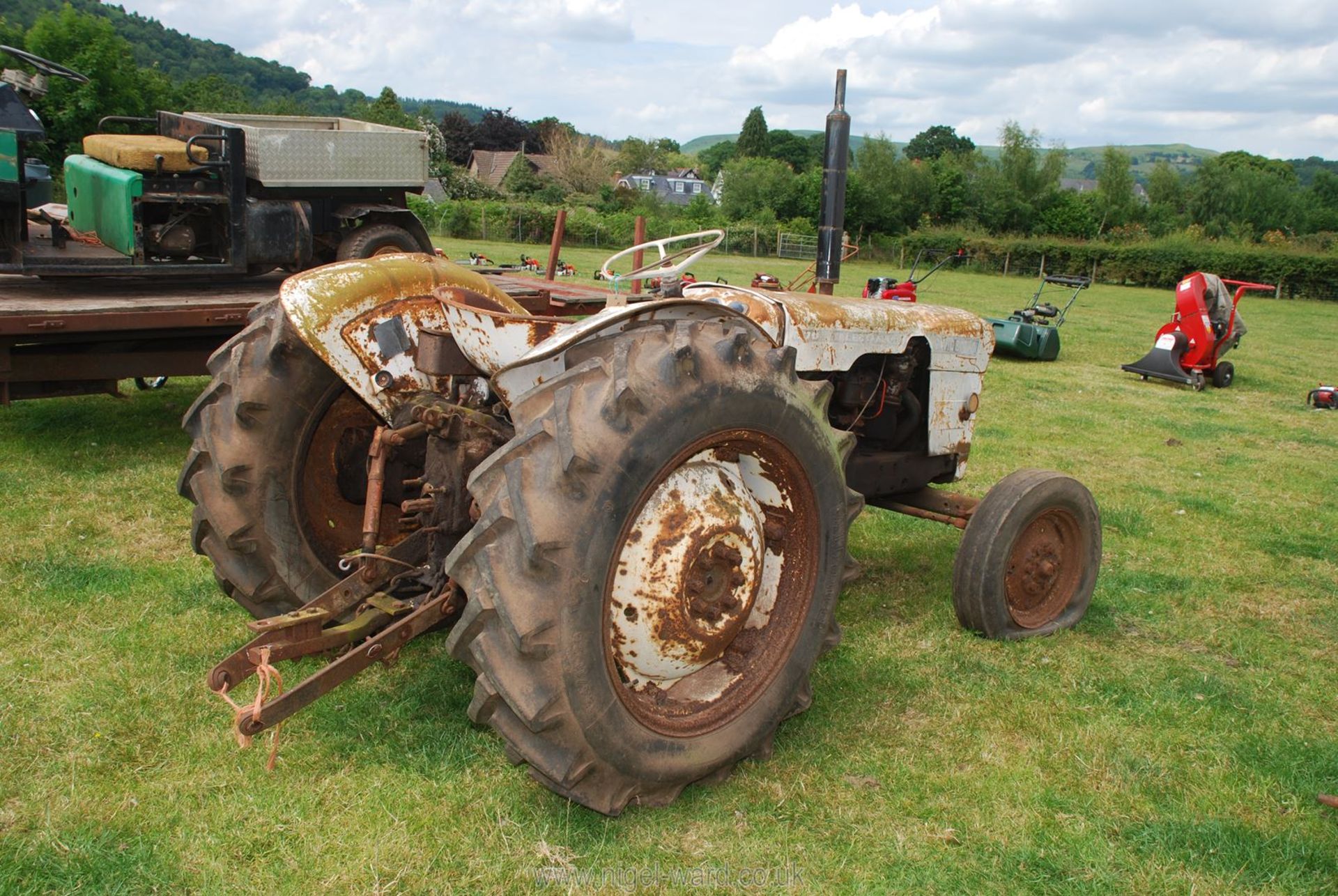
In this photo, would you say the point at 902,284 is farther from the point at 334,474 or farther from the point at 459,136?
the point at 459,136

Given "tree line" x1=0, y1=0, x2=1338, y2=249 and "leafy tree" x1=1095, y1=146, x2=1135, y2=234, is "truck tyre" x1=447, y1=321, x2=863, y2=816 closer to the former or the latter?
"tree line" x1=0, y1=0, x2=1338, y2=249

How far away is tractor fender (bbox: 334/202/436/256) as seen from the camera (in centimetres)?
750

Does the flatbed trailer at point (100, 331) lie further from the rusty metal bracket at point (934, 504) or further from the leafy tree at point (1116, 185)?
the leafy tree at point (1116, 185)

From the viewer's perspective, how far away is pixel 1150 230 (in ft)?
158

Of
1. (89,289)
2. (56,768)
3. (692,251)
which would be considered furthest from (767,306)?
(89,289)

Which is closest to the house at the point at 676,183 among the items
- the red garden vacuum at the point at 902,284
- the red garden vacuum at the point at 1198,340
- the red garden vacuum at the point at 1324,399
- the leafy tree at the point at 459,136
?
the leafy tree at the point at 459,136

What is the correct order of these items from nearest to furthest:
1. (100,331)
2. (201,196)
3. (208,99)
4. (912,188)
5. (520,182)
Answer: (100,331)
(201,196)
(208,99)
(520,182)
(912,188)

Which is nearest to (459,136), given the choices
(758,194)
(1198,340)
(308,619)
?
(758,194)

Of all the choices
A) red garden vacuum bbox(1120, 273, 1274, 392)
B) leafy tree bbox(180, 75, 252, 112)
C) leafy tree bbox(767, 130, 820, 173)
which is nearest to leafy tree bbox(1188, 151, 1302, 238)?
leafy tree bbox(767, 130, 820, 173)

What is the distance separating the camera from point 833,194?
4.49 m

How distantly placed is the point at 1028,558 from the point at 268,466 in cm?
291

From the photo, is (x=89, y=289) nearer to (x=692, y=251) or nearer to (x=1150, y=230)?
(x=692, y=251)

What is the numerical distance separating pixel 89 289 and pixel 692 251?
5.01 m

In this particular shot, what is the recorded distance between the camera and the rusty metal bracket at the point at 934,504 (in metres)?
4.33
